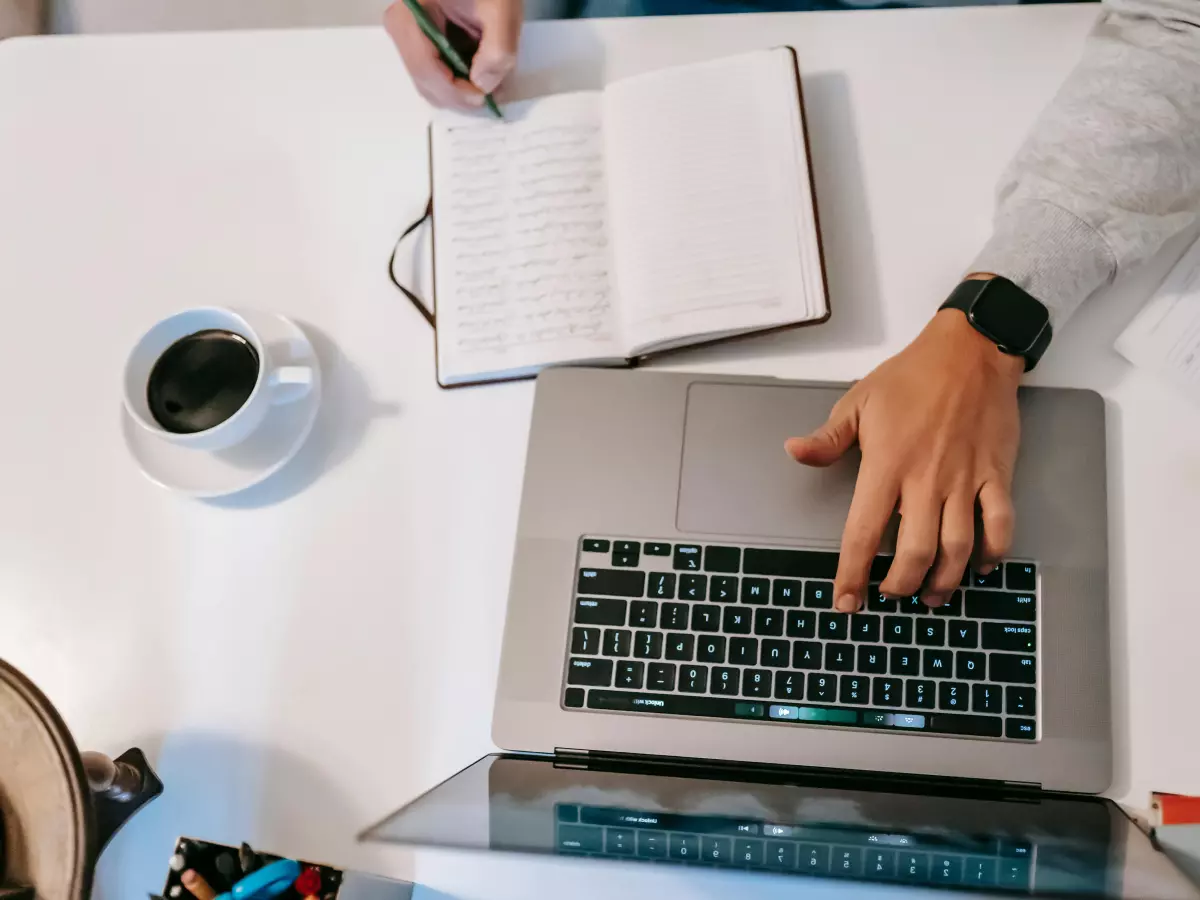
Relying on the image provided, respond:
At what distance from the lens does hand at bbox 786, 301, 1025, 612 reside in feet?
1.83

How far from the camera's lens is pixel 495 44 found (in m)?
0.71

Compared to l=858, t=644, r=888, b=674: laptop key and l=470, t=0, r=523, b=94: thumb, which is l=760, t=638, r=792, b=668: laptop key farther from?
l=470, t=0, r=523, b=94: thumb

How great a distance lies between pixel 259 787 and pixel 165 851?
0.25 ft

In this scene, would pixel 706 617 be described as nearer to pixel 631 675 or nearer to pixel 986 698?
pixel 631 675

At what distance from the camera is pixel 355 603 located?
652 millimetres

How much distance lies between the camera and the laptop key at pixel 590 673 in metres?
0.59

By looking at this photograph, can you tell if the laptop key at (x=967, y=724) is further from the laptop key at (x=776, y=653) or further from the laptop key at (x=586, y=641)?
the laptop key at (x=586, y=641)

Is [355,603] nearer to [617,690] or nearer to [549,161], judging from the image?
[617,690]

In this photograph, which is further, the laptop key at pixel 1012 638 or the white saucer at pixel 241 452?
the white saucer at pixel 241 452

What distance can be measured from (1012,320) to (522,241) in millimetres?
356

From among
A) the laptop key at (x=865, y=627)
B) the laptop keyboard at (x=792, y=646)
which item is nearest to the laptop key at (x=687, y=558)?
the laptop keyboard at (x=792, y=646)

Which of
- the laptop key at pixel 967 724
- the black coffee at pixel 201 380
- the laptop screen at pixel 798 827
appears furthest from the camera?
the black coffee at pixel 201 380

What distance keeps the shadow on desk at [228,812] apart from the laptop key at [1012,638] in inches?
16.6

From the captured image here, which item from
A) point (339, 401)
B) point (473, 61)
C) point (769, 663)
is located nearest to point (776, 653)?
point (769, 663)
